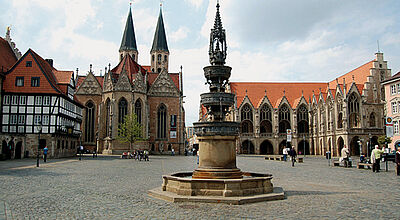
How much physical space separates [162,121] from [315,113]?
30.3 m

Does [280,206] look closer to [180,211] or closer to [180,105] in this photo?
[180,211]

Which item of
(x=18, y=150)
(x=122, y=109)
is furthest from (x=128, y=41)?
(x=18, y=150)

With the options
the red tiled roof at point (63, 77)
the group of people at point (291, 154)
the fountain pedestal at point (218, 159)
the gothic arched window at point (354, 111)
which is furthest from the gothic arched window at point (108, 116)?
the fountain pedestal at point (218, 159)

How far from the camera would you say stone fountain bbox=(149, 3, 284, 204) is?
991 centimetres

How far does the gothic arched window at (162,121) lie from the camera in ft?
200

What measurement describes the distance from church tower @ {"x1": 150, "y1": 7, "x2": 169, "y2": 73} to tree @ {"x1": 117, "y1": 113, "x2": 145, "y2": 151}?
26.0 m

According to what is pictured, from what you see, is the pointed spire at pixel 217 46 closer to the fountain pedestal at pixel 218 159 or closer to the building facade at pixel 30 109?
the fountain pedestal at pixel 218 159

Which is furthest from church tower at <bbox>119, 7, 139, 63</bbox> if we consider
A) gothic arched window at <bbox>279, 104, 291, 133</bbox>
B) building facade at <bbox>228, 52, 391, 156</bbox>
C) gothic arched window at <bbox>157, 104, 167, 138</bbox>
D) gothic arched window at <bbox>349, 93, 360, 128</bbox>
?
gothic arched window at <bbox>349, 93, 360, 128</bbox>

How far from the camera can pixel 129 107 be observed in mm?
57094

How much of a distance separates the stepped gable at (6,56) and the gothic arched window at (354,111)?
174 ft

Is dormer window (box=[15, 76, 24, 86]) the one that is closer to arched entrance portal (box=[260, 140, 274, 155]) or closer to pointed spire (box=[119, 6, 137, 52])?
pointed spire (box=[119, 6, 137, 52])

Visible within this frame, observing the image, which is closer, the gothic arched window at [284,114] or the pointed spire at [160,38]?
the gothic arched window at [284,114]

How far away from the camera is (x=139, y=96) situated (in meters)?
58.4

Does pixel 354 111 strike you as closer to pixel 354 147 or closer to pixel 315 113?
pixel 354 147
